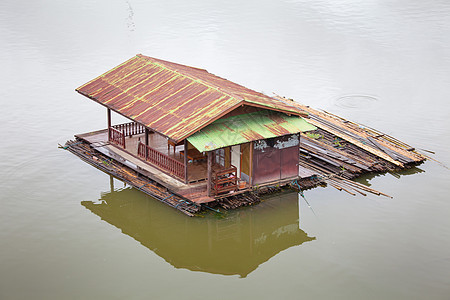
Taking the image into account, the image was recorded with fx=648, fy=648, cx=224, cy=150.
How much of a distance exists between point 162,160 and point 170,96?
3683 millimetres

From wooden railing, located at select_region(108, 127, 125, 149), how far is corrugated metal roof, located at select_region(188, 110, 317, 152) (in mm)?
7864

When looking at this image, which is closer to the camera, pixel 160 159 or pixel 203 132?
pixel 203 132

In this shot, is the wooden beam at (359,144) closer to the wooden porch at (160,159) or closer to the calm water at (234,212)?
the calm water at (234,212)

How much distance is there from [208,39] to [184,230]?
38.3 meters

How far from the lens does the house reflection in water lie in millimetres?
30047

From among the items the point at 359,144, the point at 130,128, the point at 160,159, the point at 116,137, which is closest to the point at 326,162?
the point at 359,144

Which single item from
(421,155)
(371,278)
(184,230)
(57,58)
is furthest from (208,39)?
(371,278)

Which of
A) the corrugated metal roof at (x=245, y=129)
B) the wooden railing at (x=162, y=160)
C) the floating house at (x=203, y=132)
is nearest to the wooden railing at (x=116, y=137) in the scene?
the floating house at (x=203, y=132)

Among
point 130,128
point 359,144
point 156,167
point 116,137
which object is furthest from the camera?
point 130,128

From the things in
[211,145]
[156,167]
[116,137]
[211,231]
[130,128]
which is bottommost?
[211,231]

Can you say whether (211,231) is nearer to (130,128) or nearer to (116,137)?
(116,137)

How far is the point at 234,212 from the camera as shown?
33938mm

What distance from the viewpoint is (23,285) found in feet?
89.7

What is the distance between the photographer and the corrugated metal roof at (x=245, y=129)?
3303 cm
